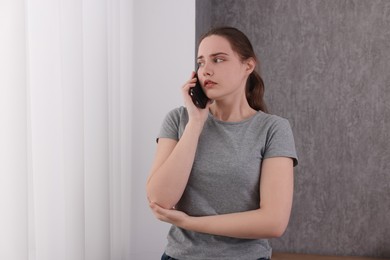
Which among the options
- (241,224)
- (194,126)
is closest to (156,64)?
(194,126)

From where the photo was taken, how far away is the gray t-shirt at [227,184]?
48.6 inches

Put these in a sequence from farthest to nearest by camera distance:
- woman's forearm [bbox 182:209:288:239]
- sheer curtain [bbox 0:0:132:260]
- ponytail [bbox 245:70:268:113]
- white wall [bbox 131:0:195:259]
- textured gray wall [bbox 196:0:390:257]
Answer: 1. textured gray wall [bbox 196:0:390:257]
2. white wall [bbox 131:0:195:259]
3. ponytail [bbox 245:70:268:113]
4. woman's forearm [bbox 182:209:288:239]
5. sheer curtain [bbox 0:0:132:260]

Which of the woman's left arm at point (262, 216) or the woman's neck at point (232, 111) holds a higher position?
the woman's neck at point (232, 111)

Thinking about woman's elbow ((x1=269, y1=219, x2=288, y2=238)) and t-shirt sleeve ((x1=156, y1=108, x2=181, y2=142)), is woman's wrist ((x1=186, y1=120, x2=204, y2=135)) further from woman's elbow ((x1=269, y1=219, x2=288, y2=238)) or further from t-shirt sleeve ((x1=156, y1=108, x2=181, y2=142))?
woman's elbow ((x1=269, y1=219, x2=288, y2=238))

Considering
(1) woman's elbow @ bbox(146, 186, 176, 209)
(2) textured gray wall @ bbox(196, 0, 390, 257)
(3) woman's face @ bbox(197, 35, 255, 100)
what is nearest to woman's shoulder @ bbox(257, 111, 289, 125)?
(3) woman's face @ bbox(197, 35, 255, 100)

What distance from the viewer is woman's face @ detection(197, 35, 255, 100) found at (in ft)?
4.25

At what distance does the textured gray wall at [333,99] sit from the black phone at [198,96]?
967 mm

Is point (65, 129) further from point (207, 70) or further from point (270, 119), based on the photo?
point (270, 119)

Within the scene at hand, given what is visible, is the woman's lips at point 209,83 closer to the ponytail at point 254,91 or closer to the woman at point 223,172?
the woman at point 223,172

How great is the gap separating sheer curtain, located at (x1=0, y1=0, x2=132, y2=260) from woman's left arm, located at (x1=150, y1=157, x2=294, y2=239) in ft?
0.99

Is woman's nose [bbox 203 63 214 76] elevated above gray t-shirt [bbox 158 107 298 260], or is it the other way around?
woman's nose [bbox 203 63 214 76]

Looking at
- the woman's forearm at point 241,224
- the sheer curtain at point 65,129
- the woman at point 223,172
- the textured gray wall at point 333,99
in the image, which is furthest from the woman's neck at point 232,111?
the textured gray wall at point 333,99

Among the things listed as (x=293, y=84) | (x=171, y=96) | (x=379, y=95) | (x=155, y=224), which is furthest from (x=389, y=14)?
(x=155, y=224)

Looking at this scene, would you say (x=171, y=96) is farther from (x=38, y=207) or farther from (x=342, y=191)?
(x=342, y=191)
